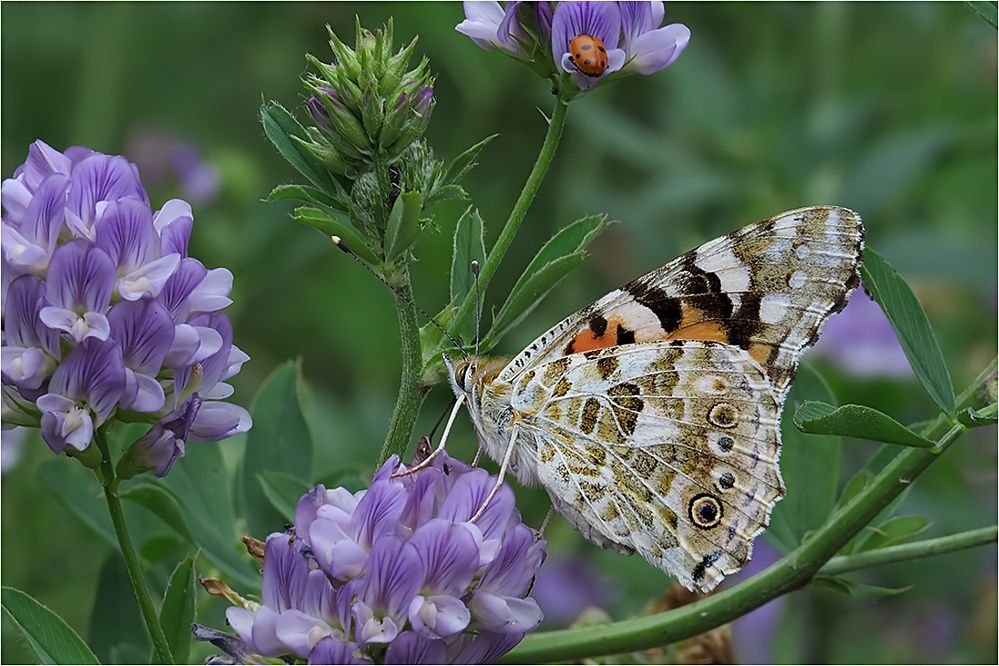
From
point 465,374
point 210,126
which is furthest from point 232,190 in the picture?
point 465,374

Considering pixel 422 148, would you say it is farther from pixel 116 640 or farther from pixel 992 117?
pixel 992 117

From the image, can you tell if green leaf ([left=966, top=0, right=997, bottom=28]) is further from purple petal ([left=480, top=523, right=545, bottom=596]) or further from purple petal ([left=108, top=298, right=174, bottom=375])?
purple petal ([left=108, top=298, right=174, bottom=375])

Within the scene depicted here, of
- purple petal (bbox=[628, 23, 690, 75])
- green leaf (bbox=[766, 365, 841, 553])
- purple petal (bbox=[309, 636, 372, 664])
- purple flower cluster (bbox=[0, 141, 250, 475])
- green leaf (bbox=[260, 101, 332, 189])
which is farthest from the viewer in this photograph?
green leaf (bbox=[766, 365, 841, 553])

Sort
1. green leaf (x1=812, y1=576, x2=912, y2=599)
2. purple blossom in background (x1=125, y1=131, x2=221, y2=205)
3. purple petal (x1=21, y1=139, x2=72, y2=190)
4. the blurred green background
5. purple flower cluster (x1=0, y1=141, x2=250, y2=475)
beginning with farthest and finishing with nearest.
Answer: purple blossom in background (x1=125, y1=131, x2=221, y2=205)
the blurred green background
green leaf (x1=812, y1=576, x2=912, y2=599)
purple petal (x1=21, y1=139, x2=72, y2=190)
purple flower cluster (x1=0, y1=141, x2=250, y2=475)

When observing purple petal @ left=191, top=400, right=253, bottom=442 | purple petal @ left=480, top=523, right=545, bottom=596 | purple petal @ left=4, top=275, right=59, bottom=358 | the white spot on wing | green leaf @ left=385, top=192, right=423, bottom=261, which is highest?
the white spot on wing

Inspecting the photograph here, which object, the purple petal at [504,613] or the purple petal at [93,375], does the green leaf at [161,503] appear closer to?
the purple petal at [93,375]

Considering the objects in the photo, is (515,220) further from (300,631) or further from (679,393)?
(300,631)

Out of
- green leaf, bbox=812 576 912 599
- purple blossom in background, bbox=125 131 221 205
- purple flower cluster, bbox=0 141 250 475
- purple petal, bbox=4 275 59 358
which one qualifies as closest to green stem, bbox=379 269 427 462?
purple flower cluster, bbox=0 141 250 475
